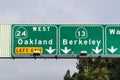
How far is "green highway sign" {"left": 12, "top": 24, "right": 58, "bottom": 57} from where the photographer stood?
4528 centimetres

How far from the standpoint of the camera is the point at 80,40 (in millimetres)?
45406

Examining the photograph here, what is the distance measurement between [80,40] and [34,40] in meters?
2.51

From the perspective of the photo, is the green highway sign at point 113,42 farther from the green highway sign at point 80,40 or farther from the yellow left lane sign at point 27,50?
the yellow left lane sign at point 27,50

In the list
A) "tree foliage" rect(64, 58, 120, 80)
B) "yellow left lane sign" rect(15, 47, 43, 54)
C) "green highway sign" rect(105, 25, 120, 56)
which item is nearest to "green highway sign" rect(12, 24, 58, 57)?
"yellow left lane sign" rect(15, 47, 43, 54)

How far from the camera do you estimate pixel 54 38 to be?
149 ft

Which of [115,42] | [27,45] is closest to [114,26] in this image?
[115,42]

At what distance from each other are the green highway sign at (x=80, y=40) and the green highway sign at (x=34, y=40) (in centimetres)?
44

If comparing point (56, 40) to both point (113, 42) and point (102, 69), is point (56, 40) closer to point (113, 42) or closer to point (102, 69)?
point (113, 42)

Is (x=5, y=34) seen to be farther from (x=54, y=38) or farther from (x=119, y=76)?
(x=119, y=76)

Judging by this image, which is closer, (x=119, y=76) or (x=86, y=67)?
(x=119, y=76)

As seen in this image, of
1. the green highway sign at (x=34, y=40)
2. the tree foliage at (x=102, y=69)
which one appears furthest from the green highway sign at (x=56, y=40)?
the tree foliage at (x=102, y=69)

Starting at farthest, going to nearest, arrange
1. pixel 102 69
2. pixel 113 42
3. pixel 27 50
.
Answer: pixel 102 69, pixel 113 42, pixel 27 50

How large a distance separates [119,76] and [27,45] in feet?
138

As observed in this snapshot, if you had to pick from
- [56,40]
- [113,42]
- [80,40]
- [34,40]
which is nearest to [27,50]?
[34,40]
